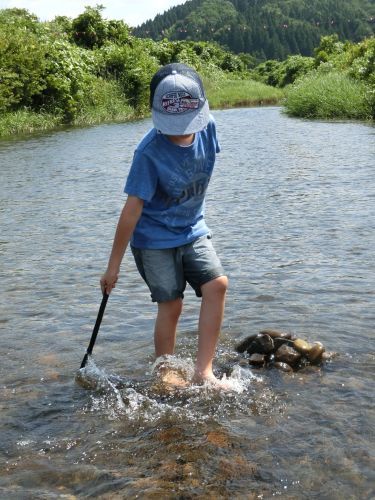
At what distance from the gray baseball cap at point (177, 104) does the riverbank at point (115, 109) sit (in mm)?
24843

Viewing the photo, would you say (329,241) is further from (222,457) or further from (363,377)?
(222,457)

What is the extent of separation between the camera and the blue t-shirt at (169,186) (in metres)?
Answer: 3.96

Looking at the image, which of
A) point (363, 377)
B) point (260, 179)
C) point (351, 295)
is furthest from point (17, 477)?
point (260, 179)

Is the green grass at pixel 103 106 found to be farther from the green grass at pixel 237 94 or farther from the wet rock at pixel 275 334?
the wet rock at pixel 275 334

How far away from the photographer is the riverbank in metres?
29.8

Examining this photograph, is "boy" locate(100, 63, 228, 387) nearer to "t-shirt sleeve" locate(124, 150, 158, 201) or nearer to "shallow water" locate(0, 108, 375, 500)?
"t-shirt sleeve" locate(124, 150, 158, 201)

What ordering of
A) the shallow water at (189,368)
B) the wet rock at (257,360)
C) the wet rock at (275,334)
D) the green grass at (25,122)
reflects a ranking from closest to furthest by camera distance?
the shallow water at (189,368)
the wet rock at (257,360)
the wet rock at (275,334)
the green grass at (25,122)

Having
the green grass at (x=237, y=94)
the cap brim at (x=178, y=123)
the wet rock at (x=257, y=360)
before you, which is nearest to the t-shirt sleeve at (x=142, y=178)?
the cap brim at (x=178, y=123)

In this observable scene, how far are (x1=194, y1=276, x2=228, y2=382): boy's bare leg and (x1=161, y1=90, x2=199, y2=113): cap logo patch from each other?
39.8 inches

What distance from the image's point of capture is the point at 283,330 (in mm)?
5453

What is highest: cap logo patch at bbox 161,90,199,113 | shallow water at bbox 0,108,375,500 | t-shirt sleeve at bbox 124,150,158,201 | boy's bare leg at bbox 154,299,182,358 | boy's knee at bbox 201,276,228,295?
cap logo patch at bbox 161,90,199,113

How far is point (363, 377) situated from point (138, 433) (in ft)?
4.80

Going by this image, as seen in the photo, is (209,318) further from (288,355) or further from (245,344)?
(245,344)

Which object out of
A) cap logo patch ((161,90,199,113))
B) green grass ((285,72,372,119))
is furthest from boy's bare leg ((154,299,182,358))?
green grass ((285,72,372,119))
